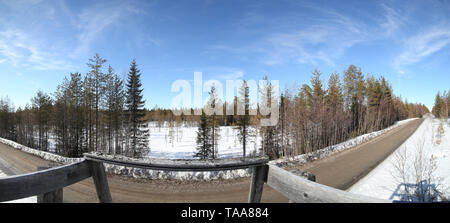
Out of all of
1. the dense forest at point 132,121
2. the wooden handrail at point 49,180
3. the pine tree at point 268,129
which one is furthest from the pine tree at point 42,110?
the wooden handrail at point 49,180

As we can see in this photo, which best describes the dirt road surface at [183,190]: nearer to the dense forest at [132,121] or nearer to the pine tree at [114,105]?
the dense forest at [132,121]

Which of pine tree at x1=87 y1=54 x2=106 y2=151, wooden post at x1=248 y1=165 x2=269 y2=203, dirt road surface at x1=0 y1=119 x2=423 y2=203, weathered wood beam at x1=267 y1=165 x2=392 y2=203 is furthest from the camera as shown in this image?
pine tree at x1=87 y1=54 x2=106 y2=151

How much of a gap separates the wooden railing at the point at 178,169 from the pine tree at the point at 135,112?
58.7 ft

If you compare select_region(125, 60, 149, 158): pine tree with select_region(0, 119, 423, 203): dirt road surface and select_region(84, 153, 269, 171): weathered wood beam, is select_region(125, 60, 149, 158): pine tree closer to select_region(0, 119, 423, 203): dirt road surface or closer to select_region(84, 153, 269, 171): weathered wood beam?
select_region(0, 119, 423, 203): dirt road surface

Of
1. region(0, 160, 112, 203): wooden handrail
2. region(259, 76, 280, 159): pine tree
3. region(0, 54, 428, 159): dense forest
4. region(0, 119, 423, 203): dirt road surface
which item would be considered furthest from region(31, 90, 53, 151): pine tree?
region(0, 160, 112, 203): wooden handrail

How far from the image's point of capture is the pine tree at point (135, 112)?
17859 millimetres

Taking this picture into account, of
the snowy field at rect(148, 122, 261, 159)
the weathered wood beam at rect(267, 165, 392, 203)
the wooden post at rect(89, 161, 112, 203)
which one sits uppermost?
the weathered wood beam at rect(267, 165, 392, 203)

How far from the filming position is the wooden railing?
3.83 feet

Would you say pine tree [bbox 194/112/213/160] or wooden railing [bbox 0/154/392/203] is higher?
wooden railing [bbox 0/154/392/203]

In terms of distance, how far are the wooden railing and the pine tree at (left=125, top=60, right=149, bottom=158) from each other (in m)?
17.9

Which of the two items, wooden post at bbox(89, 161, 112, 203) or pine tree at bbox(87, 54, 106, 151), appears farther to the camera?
pine tree at bbox(87, 54, 106, 151)
